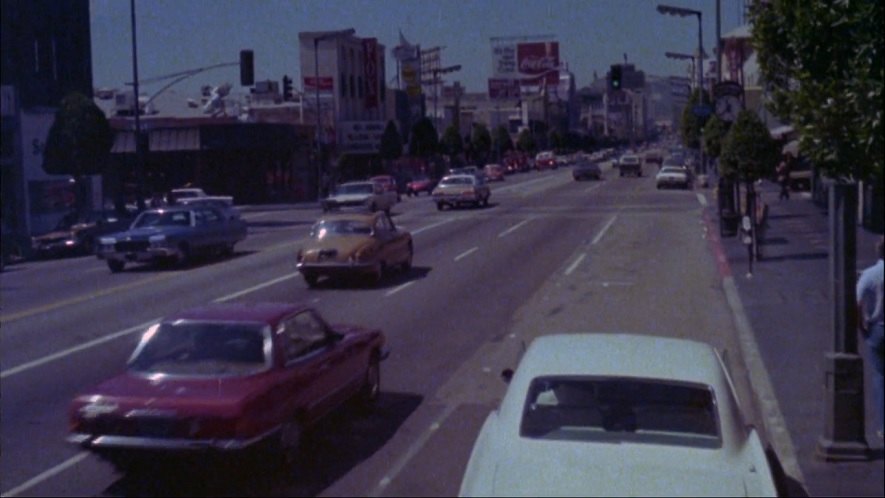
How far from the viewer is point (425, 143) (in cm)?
9350

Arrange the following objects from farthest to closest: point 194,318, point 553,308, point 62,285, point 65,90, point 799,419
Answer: point 62,285 → point 65,90 → point 553,308 → point 799,419 → point 194,318

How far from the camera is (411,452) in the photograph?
35.8ft

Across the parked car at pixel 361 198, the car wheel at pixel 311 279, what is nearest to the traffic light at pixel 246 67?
the car wheel at pixel 311 279

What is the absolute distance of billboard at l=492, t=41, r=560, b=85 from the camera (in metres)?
145

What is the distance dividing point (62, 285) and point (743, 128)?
1464 cm

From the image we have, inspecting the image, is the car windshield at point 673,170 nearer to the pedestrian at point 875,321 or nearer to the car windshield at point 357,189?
the car windshield at point 357,189

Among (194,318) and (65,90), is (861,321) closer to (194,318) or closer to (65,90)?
(194,318)

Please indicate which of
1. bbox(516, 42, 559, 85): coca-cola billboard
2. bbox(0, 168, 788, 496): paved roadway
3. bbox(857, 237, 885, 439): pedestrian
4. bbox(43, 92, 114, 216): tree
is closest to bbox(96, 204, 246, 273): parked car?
bbox(0, 168, 788, 496): paved roadway

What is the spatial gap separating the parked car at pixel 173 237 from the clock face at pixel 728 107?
12.3 m

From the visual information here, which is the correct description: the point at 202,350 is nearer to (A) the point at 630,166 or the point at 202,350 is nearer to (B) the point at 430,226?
(B) the point at 430,226

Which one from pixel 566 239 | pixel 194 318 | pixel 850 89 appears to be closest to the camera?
pixel 850 89

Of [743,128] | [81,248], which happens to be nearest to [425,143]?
[81,248]

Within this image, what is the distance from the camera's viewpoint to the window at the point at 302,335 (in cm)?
1077

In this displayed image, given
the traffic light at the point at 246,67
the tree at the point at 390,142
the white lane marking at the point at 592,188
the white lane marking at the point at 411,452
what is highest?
the traffic light at the point at 246,67
